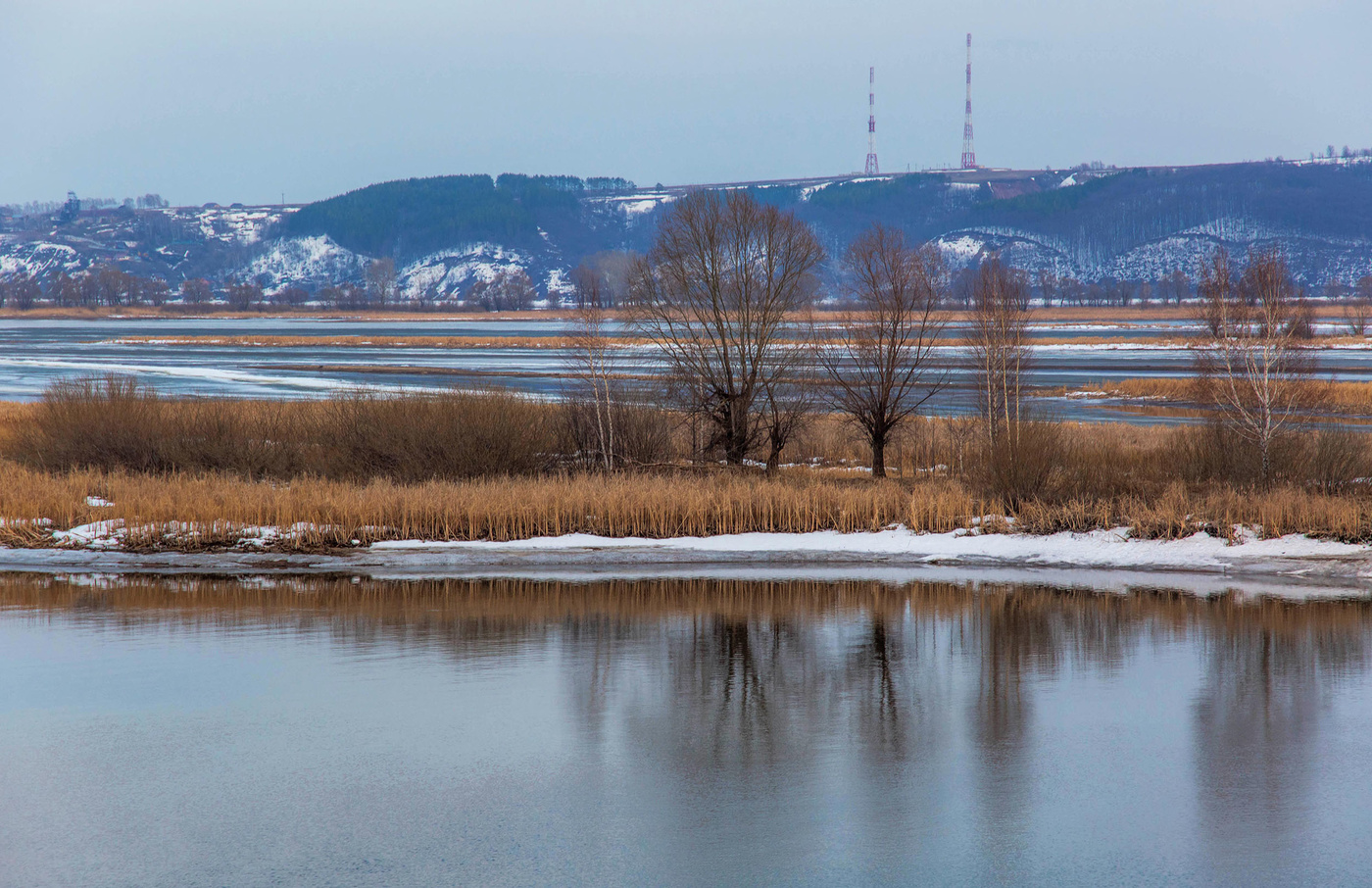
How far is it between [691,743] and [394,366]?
61.5 metres

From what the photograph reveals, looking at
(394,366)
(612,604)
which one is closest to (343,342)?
(394,366)

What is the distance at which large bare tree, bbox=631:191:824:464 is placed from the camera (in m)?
28.8

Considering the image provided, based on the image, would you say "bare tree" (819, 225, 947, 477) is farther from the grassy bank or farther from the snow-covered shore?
the snow-covered shore

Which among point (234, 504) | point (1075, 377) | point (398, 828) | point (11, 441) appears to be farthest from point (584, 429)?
point (1075, 377)

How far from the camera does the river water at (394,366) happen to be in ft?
165

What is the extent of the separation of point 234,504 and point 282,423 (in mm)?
10414

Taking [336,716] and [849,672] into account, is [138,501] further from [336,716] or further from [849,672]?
[849,672]

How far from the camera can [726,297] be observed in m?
28.9

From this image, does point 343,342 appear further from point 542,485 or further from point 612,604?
point 612,604

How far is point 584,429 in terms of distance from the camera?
99.2 ft

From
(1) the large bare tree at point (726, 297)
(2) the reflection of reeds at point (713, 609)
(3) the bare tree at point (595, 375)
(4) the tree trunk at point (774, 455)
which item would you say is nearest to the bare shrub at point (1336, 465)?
(2) the reflection of reeds at point (713, 609)

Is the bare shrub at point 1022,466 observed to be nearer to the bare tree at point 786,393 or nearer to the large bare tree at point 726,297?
the bare tree at point 786,393

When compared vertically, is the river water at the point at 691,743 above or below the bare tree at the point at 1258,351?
below

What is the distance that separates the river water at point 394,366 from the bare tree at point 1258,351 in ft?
24.1
